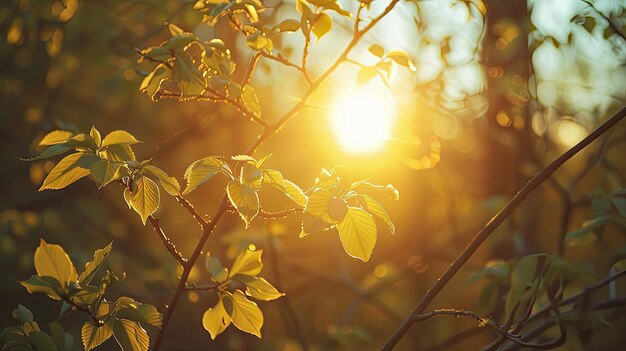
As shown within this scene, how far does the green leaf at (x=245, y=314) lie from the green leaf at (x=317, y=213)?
24 centimetres

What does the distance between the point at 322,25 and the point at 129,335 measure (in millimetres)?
734

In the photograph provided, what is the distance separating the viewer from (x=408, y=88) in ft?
13.2

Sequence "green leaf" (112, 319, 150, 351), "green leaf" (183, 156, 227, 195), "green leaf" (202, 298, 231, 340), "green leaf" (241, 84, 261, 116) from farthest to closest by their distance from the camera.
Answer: "green leaf" (241, 84, 261, 116)
"green leaf" (202, 298, 231, 340)
"green leaf" (112, 319, 150, 351)
"green leaf" (183, 156, 227, 195)

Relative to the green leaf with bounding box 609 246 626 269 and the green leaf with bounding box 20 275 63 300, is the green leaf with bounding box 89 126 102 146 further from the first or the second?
the green leaf with bounding box 609 246 626 269

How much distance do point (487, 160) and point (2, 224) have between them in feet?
10.3

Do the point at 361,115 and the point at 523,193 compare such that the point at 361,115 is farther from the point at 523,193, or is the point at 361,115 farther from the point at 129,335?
the point at 129,335

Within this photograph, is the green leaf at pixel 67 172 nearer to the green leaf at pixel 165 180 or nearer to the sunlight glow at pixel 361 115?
the green leaf at pixel 165 180

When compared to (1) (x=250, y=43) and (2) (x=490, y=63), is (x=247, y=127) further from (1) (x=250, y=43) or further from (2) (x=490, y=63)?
(1) (x=250, y=43)

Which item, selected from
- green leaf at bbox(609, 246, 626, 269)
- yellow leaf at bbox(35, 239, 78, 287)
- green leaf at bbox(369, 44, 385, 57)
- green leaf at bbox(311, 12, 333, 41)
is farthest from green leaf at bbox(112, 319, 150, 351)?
green leaf at bbox(609, 246, 626, 269)

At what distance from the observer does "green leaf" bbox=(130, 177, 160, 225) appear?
125 centimetres

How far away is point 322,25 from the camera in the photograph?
142 cm

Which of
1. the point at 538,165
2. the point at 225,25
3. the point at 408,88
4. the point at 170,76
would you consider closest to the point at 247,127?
the point at 225,25

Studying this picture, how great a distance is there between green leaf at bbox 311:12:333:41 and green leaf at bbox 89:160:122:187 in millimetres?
498

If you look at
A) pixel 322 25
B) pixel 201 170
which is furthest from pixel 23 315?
pixel 322 25
